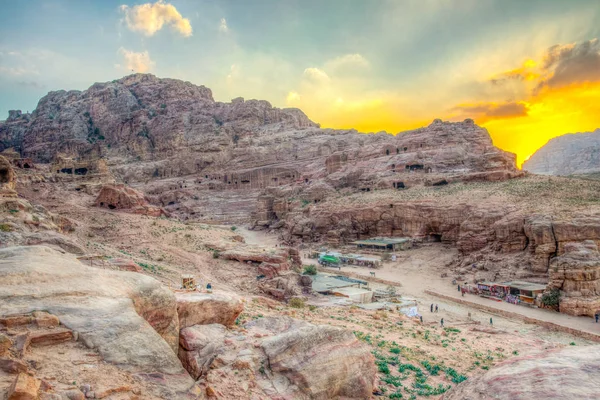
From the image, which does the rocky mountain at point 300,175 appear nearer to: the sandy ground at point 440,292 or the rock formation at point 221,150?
the rock formation at point 221,150

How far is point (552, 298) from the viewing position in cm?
2469

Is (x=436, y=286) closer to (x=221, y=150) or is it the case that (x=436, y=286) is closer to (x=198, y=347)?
(x=198, y=347)

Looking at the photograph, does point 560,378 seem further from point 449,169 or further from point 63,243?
point 449,169

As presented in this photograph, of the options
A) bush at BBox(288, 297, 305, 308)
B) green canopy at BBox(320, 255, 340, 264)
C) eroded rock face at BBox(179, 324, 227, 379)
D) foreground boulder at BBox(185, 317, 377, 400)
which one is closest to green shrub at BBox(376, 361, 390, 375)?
foreground boulder at BBox(185, 317, 377, 400)

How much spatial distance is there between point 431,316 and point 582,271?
10328 millimetres

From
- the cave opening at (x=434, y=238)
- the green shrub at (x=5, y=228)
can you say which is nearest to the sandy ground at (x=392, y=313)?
the cave opening at (x=434, y=238)

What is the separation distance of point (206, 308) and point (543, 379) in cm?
725

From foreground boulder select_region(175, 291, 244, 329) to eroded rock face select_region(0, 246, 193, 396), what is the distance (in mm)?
776

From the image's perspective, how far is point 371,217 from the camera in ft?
164

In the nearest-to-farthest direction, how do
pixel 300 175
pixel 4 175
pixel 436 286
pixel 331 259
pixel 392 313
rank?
1. pixel 392 313
2. pixel 4 175
3. pixel 436 286
4. pixel 331 259
5. pixel 300 175

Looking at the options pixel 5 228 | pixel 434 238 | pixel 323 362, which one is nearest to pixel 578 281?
pixel 434 238

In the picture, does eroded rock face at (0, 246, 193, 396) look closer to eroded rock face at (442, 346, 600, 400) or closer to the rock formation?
eroded rock face at (442, 346, 600, 400)

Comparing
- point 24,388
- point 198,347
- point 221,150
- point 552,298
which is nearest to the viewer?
point 24,388

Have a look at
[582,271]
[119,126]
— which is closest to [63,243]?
[582,271]
